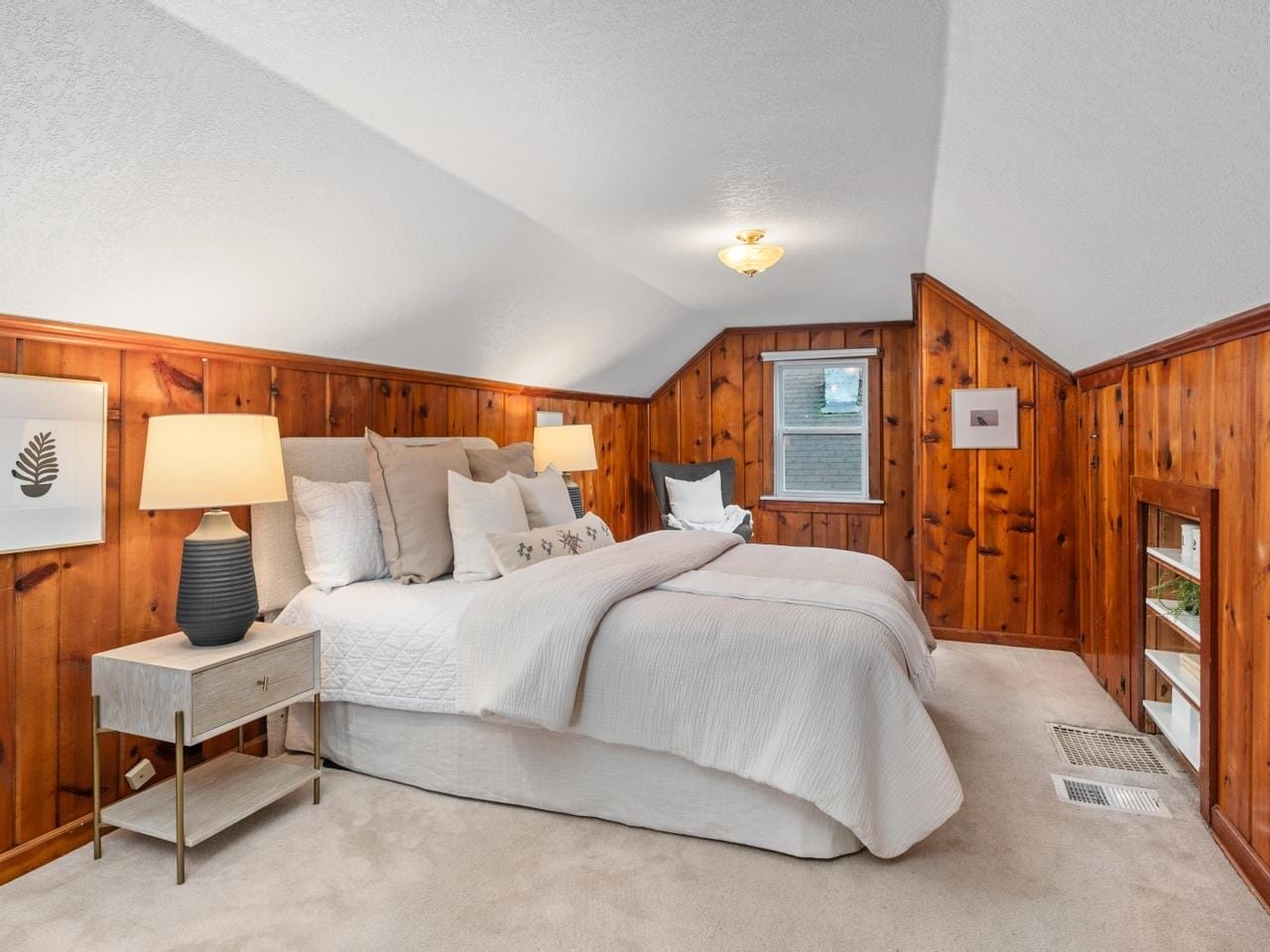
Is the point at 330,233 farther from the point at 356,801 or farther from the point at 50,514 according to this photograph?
the point at 356,801

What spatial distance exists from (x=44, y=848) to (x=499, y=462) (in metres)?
2.12

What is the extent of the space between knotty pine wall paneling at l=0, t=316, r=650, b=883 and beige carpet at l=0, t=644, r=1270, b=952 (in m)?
0.21

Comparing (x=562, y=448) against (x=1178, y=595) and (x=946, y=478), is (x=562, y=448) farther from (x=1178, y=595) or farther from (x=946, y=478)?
(x=1178, y=595)

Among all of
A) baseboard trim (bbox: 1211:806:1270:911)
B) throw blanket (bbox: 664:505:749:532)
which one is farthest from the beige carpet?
throw blanket (bbox: 664:505:749:532)

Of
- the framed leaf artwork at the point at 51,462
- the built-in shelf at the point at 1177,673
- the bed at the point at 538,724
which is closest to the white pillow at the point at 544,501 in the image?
the bed at the point at 538,724

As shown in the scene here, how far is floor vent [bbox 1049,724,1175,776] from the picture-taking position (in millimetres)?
2783

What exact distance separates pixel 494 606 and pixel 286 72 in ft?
5.25

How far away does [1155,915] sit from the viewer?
191cm

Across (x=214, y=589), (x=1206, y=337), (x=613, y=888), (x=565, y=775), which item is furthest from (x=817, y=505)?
(x=214, y=589)

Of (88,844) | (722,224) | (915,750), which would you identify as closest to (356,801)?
(88,844)

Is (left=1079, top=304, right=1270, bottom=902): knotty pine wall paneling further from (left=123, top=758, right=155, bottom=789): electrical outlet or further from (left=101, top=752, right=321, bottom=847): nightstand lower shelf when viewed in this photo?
(left=123, top=758, right=155, bottom=789): electrical outlet

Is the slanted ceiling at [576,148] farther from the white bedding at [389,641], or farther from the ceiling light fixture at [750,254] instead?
the white bedding at [389,641]

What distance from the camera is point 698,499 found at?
565 centimetres

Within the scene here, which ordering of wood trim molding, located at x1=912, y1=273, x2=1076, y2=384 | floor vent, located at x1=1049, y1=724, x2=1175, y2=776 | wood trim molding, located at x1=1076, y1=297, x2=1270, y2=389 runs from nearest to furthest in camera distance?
wood trim molding, located at x1=1076, y1=297, x2=1270, y2=389, floor vent, located at x1=1049, y1=724, x2=1175, y2=776, wood trim molding, located at x1=912, y1=273, x2=1076, y2=384
